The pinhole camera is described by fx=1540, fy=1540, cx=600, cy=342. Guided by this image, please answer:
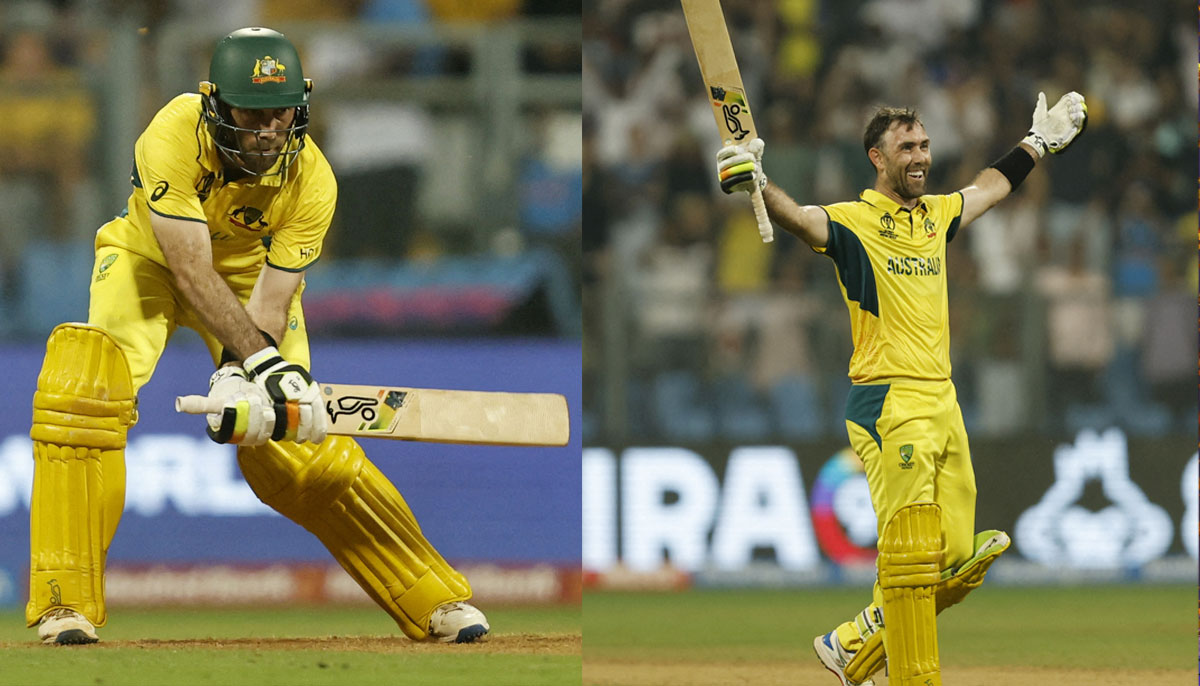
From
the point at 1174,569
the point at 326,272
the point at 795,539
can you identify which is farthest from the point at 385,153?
the point at 1174,569

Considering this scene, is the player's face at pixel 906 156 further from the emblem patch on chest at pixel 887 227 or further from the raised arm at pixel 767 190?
the raised arm at pixel 767 190

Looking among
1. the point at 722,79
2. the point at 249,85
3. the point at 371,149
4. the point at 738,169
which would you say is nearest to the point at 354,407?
the point at 249,85

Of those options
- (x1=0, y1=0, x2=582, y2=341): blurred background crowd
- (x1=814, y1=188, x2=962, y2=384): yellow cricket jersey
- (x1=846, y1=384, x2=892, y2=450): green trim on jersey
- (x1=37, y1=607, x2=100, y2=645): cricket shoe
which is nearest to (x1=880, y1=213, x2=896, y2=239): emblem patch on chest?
(x1=814, y1=188, x2=962, y2=384): yellow cricket jersey

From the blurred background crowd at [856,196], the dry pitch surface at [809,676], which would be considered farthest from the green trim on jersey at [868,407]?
the blurred background crowd at [856,196]

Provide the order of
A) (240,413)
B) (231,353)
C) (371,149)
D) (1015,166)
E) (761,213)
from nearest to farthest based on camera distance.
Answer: (240,413) < (761,213) < (231,353) < (1015,166) < (371,149)

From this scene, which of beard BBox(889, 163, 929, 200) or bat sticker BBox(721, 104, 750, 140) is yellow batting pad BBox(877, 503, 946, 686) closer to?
beard BBox(889, 163, 929, 200)

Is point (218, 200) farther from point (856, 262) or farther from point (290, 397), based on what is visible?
point (856, 262)

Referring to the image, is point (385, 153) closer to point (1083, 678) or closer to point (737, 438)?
point (737, 438)
